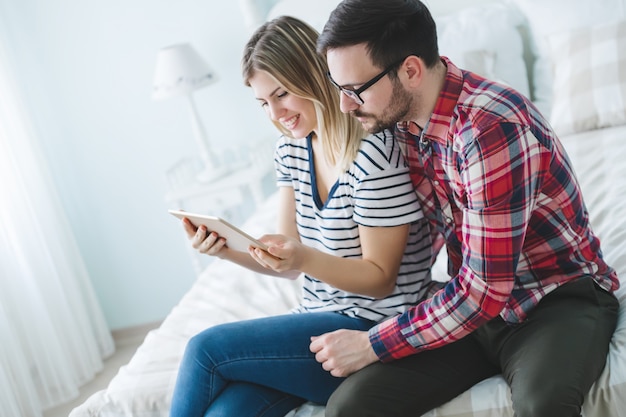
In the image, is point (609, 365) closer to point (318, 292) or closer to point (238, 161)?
point (318, 292)

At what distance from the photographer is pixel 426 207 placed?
1.28 metres

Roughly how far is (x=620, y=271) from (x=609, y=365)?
1.03ft

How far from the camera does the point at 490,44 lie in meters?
2.29

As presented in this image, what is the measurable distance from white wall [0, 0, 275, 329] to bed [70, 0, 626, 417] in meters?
0.34

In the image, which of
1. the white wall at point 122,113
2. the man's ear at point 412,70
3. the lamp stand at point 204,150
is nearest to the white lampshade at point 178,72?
the lamp stand at point 204,150

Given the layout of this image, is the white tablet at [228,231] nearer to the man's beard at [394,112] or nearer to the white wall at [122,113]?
the man's beard at [394,112]

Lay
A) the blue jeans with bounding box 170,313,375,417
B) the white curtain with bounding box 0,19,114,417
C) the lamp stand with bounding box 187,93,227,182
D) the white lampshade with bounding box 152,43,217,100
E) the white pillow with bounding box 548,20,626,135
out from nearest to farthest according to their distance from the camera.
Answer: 1. the blue jeans with bounding box 170,313,375,417
2. the white pillow with bounding box 548,20,626,135
3. the white curtain with bounding box 0,19,114,417
4. the white lampshade with bounding box 152,43,217,100
5. the lamp stand with bounding box 187,93,227,182

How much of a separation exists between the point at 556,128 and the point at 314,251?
1.14 meters

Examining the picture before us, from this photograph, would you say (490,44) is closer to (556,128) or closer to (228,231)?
(556,128)

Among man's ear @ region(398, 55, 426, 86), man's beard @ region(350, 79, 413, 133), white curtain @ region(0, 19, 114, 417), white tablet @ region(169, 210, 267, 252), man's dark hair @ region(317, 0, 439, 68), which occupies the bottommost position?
white curtain @ region(0, 19, 114, 417)

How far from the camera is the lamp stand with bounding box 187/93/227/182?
2.61 metres

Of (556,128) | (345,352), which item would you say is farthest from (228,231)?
(556,128)

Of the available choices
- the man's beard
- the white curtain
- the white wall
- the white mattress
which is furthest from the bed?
the white curtain

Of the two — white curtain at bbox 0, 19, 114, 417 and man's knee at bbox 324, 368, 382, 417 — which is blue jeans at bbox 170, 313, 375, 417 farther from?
white curtain at bbox 0, 19, 114, 417
